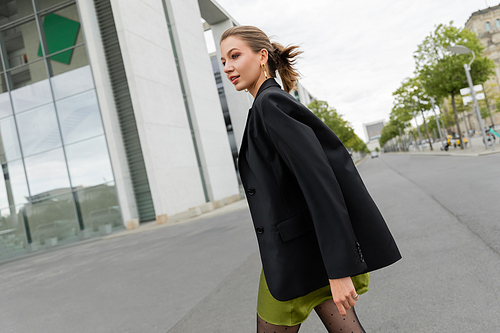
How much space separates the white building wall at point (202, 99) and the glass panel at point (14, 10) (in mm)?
7136

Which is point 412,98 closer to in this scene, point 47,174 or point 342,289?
point 47,174

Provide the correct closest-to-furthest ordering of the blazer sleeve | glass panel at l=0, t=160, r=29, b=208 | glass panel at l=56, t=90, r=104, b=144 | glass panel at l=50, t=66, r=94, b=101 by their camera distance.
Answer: the blazer sleeve, glass panel at l=0, t=160, r=29, b=208, glass panel at l=56, t=90, r=104, b=144, glass panel at l=50, t=66, r=94, b=101

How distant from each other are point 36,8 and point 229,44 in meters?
21.6

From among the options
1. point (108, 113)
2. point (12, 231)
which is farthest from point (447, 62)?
point (12, 231)

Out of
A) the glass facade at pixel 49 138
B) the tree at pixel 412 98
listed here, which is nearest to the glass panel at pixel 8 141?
the glass facade at pixel 49 138

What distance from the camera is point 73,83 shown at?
18.7 m

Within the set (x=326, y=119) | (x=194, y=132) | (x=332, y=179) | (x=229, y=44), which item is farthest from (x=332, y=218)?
(x=326, y=119)

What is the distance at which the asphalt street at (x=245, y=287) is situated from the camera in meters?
3.16

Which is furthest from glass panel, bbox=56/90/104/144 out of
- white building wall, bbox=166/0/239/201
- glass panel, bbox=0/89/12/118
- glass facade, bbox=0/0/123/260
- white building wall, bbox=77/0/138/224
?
white building wall, bbox=166/0/239/201

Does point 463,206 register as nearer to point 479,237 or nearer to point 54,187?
point 479,237

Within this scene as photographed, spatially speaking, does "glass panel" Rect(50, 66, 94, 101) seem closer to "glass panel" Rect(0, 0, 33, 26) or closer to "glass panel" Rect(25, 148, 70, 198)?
"glass panel" Rect(25, 148, 70, 198)

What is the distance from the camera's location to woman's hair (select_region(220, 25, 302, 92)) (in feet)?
5.68

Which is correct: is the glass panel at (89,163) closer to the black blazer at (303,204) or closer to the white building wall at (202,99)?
the white building wall at (202,99)

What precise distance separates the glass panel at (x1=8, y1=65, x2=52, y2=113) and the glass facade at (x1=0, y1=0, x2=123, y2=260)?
0.05 metres
